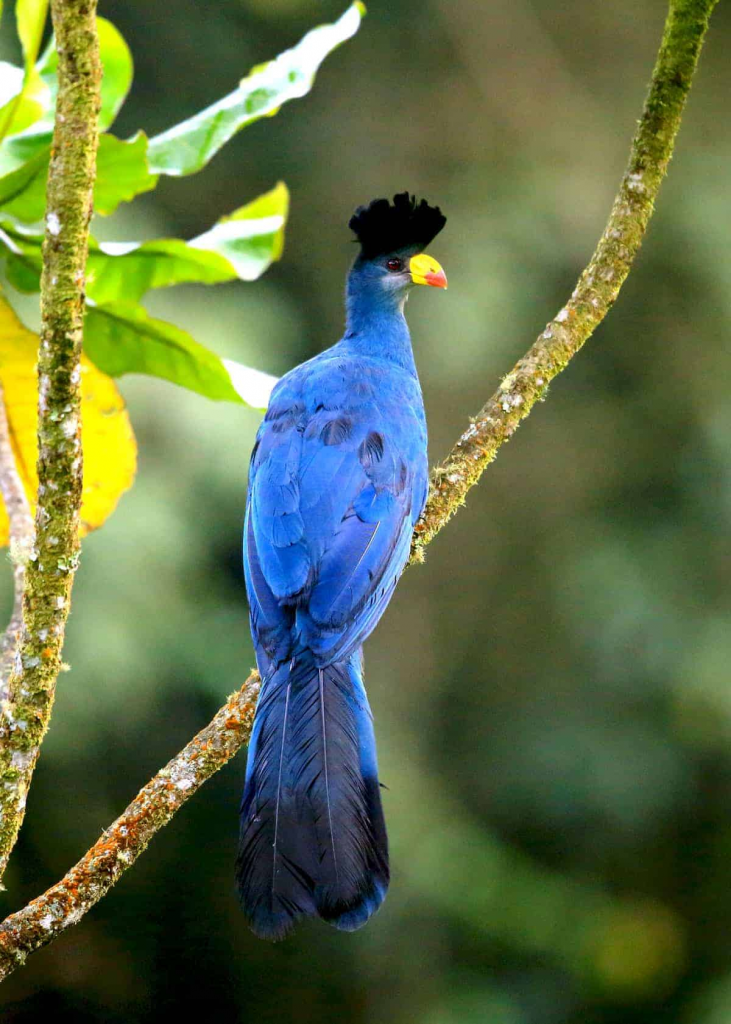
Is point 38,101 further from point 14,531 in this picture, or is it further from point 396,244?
point 396,244

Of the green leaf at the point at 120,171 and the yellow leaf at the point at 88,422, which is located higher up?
Result: the green leaf at the point at 120,171

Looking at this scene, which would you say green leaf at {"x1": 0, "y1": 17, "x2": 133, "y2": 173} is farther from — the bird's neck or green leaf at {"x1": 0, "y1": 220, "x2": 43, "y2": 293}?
the bird's neck

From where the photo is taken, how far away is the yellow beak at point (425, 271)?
367 cm

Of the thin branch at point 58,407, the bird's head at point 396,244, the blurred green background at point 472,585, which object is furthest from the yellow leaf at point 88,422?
the blurred green background at point 472,585

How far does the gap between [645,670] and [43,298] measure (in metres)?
5.15

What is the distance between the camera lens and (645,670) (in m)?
6.41

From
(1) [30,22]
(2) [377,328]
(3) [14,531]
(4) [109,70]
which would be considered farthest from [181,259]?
(2) [377,328]

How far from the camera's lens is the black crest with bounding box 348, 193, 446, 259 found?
363cm

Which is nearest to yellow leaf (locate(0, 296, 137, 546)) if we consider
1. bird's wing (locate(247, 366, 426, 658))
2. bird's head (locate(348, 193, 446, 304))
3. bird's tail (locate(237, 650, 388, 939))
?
bird's wing (locate(247, 366, 426, 658))

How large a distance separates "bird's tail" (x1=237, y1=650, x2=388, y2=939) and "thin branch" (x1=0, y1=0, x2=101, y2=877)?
458 mm

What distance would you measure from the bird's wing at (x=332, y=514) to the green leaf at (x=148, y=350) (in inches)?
10.4

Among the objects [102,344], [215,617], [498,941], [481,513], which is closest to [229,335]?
[215,617]

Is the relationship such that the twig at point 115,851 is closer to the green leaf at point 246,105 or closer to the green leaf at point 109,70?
the green leaf at point 246,105

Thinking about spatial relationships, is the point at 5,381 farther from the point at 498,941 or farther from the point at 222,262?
the point at 498,941
